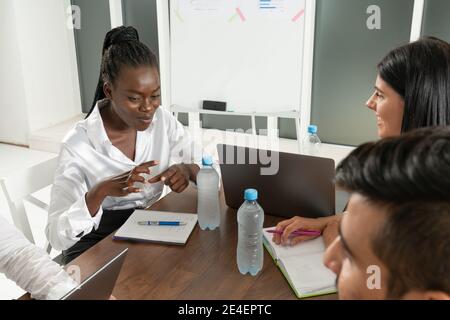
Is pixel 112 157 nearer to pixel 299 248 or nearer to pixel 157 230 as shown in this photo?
pixel 157 230

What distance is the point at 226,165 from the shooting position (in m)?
1.30

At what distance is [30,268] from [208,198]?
1.70 ft

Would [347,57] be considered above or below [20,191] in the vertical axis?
above

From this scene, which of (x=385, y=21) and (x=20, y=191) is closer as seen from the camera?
(x=20, y=191)

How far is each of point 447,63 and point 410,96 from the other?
0.12m

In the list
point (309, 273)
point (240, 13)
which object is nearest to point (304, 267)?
point (309, 273)

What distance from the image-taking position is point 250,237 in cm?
109

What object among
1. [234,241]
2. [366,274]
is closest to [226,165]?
[234,241]

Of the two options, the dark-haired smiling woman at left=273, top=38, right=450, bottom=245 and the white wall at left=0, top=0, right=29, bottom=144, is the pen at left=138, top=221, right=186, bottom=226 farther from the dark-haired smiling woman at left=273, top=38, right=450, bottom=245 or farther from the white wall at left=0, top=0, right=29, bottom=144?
the white wall at left=0, top=0, right=29, bottom=144

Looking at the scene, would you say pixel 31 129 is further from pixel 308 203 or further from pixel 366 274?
pixel 366 274

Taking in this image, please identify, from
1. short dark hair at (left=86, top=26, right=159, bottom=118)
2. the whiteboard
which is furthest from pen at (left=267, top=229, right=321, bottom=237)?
the whiteboard

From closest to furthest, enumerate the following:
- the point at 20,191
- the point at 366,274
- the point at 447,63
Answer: the point at 366,274 → the point at 447,63 → the point at 20,191

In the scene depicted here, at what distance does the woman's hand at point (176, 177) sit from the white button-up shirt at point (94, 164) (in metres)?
0.18

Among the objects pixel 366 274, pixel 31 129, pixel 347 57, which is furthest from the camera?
pixel 31 129
